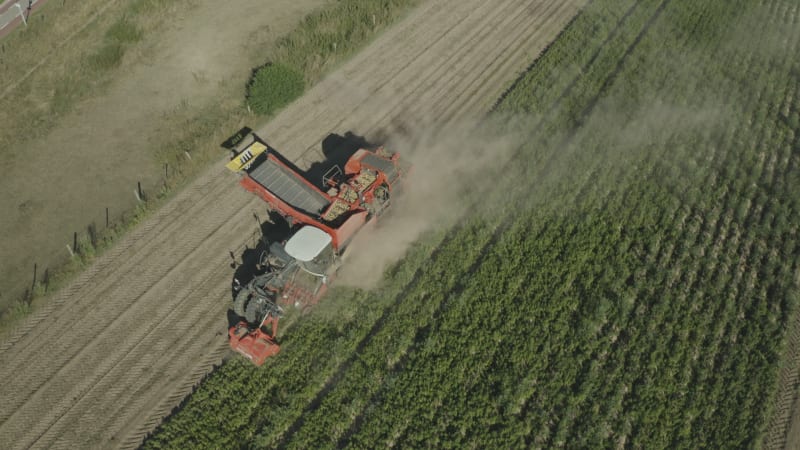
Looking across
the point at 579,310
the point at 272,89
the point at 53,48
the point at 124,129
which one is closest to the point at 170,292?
the point at 124,129

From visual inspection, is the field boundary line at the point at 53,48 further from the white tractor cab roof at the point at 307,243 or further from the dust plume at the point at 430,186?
the white tractor cab roof at the point at 307,243

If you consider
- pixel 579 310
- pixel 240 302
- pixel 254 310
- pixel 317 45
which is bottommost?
pixel 579 310

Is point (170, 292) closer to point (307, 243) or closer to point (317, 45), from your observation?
point (307, 243)

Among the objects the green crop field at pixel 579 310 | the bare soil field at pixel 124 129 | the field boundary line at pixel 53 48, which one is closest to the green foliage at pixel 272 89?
the bare soil field at pixel 124 129

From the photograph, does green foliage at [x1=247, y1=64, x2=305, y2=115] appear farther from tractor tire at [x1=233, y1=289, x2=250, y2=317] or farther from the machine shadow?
tractor tire at [x1=233, y1=289, x2=250, y2=317]

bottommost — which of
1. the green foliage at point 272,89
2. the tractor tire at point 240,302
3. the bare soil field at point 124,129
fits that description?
the tractor tire at point 240,302

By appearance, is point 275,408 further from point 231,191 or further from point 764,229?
point 764,229

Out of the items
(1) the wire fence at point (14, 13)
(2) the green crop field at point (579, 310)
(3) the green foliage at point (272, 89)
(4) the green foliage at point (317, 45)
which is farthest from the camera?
(1) the wire fence at point (14, 13)
